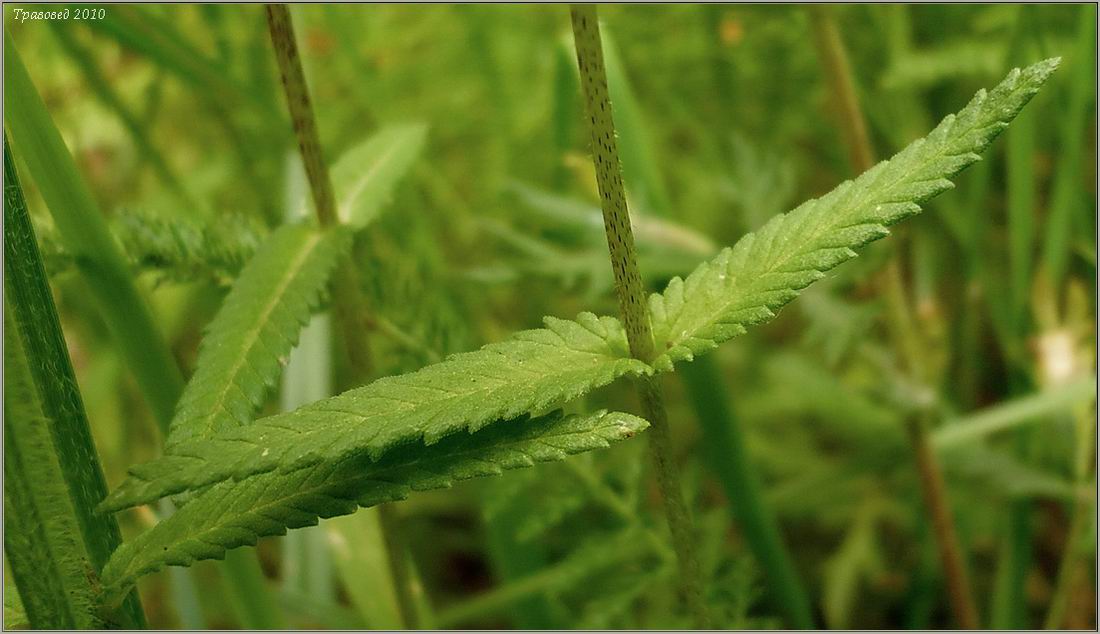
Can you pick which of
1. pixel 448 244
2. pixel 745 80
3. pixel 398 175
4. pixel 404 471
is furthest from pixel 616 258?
pixel 448 244

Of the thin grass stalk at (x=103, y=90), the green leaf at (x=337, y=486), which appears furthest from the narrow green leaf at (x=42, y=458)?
the thin grass stalk at (x=103, y=90)

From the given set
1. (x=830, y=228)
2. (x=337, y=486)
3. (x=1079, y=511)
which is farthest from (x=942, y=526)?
(x=337, y=486)

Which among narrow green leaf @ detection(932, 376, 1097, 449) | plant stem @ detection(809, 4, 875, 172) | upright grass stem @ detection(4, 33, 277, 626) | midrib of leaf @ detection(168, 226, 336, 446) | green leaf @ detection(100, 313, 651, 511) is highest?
plant stem @ detection(809, 4, 875, 172)

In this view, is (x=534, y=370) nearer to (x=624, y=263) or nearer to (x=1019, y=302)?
(x=624, y=263)

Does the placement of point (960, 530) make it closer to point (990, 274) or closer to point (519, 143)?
point (990, 274)

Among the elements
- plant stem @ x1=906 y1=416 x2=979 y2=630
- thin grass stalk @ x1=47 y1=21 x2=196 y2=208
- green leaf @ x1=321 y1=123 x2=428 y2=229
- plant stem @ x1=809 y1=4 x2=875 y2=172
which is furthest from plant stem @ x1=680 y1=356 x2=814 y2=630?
thin grass stalk @ x1=47 y1=21 x2=196 y2=208

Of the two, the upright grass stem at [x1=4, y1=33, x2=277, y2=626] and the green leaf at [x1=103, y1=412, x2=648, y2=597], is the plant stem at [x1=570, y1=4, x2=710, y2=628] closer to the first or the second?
the green leaf at [x1=103, y1=412, x2=648, y2=597]
